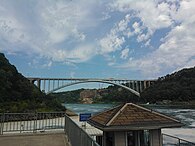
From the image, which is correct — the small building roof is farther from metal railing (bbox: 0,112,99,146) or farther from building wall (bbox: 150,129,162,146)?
metal railing (bbox: 0,112,99,146)

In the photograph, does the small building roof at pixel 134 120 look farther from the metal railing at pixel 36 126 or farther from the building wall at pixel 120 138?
the metal railing at pixel 36 126

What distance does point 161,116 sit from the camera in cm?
586

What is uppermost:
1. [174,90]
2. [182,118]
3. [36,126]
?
[174,90]

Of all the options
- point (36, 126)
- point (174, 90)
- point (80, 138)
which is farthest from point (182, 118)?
point (174, 90)

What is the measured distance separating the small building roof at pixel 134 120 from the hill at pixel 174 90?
76.8 meters

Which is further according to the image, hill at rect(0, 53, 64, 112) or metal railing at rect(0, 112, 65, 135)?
hill at rect(0, 53, 64, 112)

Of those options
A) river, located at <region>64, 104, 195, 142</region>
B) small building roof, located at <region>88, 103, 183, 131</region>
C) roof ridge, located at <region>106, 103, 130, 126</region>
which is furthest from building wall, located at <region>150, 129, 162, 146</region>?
river, located at <region>64, 104, 195, 142</region>

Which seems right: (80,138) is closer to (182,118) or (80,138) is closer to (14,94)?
(182,118)

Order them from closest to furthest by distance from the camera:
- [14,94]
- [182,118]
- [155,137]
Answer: [155,137] < [182,118] < [14,94]

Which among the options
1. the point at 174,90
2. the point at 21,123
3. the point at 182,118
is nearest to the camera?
the point at 21,123

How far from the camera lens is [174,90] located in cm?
8375

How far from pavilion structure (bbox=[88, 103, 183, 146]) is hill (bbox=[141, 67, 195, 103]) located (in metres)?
76.8

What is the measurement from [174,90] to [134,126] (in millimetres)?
82377

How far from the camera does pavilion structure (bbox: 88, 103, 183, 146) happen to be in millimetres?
5402
